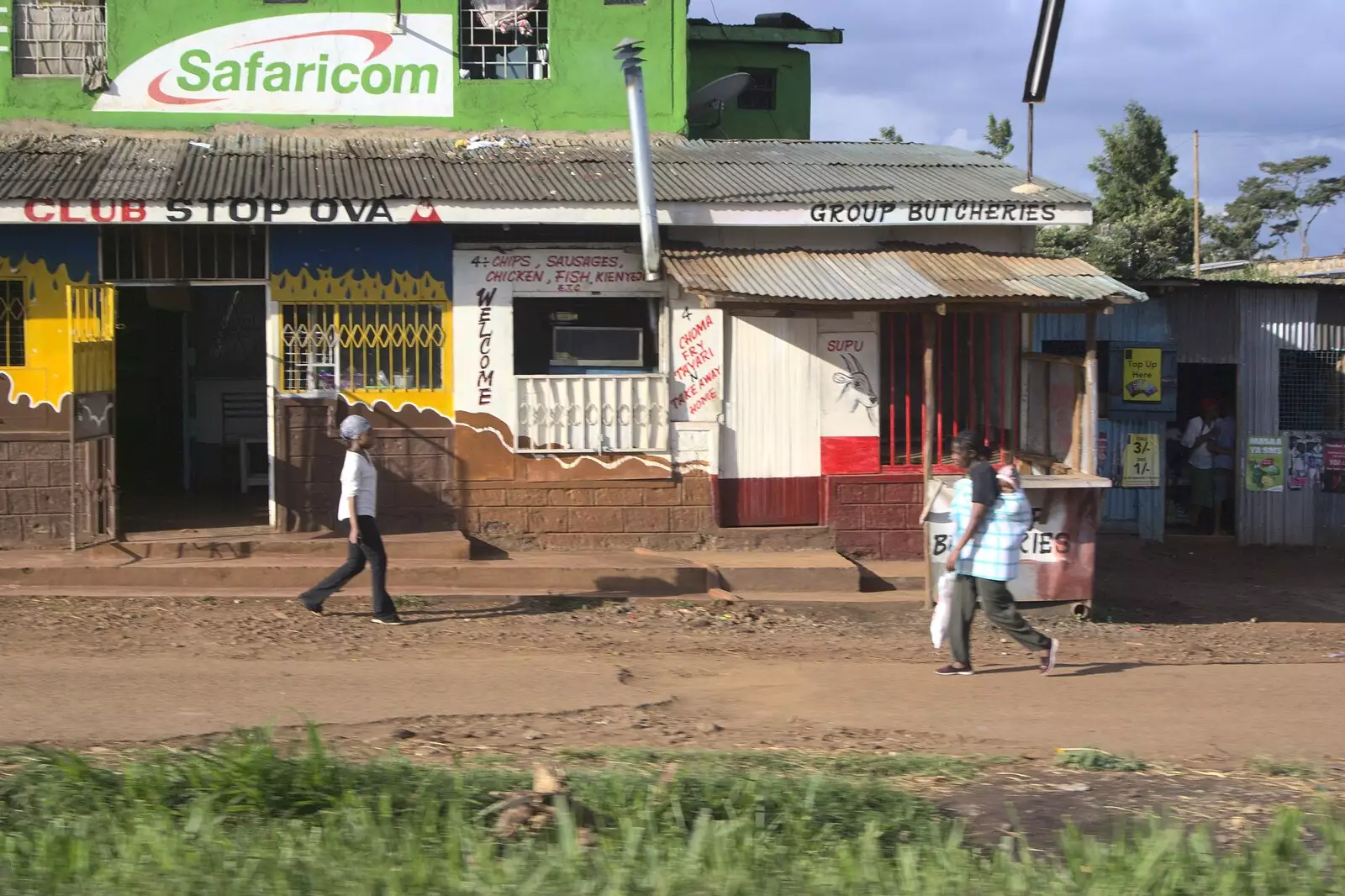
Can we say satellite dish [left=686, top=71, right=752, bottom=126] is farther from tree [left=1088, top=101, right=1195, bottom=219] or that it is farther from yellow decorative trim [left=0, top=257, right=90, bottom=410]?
tree [left=1088, top=101, right=1195, bottom=219]

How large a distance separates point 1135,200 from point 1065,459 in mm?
19175

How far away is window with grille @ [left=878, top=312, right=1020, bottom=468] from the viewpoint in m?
11.6

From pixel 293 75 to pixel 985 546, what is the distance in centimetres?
817

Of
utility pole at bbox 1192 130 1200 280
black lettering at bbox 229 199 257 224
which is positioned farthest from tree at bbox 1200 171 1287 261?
black lettering at bbox 229 199 257 224

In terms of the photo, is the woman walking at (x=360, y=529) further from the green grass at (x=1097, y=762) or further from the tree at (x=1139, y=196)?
the tree at (x=1139, y=196)

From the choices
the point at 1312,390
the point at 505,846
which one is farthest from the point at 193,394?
the point at 1312,390

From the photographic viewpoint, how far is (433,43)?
41.7 feet

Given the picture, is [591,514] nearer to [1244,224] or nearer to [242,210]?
[242,210]

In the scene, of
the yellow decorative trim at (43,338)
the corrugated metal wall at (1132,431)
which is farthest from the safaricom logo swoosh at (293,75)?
the corrugated metal wall at (1132,431)

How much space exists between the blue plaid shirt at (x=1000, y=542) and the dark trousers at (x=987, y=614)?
0.25 ft

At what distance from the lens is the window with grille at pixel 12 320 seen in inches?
424

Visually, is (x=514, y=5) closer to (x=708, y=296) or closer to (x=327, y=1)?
(x=327, y=1)

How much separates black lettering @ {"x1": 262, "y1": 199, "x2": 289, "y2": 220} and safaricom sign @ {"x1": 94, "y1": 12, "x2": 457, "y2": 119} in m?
2.53

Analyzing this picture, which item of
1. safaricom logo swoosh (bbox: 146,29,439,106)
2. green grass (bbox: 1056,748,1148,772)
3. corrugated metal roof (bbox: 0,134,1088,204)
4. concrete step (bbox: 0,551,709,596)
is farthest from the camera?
safaricom logo swoosh (bbox: 146,29,439,106)
